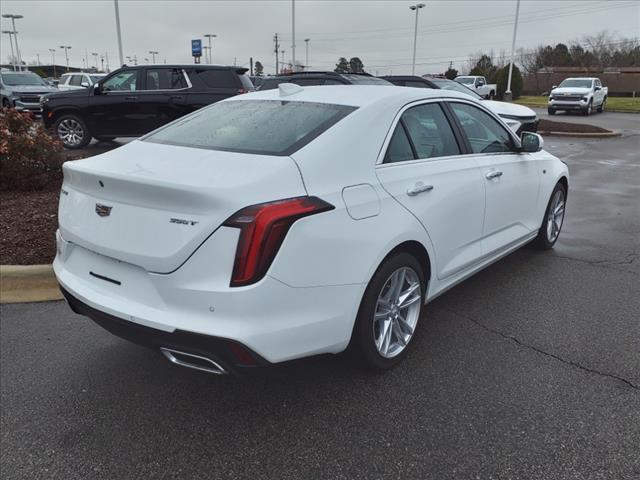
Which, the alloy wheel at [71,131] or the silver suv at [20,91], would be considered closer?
the alloy wheel at [71,131]

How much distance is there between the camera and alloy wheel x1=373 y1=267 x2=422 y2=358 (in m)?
3.22

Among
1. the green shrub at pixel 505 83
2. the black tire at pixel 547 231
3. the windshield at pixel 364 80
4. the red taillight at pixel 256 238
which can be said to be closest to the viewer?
the red taillight at pixel 256 238

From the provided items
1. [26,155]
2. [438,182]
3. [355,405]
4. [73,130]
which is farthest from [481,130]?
[73,130]

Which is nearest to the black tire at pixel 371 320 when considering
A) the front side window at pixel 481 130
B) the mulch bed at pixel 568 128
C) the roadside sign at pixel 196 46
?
the front side window at pixel 481 130

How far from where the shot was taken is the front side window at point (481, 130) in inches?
167

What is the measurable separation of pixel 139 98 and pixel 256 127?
959 cm

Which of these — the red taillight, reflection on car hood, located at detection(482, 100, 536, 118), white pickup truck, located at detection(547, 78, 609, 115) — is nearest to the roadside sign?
white pickup truck, located at detection(547, 78, 609, 115)

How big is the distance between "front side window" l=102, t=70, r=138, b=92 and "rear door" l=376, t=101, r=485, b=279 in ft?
32.1

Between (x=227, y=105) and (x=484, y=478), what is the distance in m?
2.85

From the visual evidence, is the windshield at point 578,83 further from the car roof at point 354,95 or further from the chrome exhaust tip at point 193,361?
the chrome exhaust tip at point 193,361

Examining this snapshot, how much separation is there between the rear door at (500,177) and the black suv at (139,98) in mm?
8517

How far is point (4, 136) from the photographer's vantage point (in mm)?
6992

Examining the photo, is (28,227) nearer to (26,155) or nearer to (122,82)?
(26,155)

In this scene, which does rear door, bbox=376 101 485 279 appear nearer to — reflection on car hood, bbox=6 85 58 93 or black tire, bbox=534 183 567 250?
black tire, bbox=534 183 567 250
